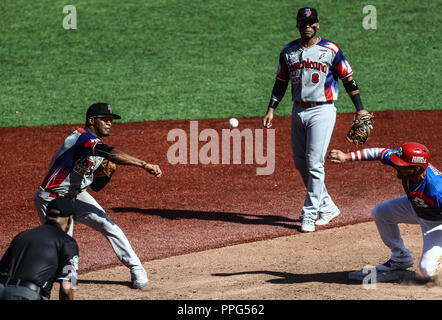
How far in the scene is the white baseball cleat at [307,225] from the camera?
764 cm

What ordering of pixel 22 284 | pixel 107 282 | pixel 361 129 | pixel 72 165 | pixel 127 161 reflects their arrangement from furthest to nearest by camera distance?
pixel 361 129 → pixel 107 282 → pixel 72 165 → pixel 127 161 → pixel 22 284

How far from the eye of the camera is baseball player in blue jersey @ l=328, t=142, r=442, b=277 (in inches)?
222

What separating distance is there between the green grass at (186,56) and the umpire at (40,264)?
28.2ft

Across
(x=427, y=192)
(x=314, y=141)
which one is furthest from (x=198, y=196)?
(x=427, y=192)

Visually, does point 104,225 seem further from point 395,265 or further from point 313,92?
point 313,92

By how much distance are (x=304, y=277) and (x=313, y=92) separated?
2.32 meters

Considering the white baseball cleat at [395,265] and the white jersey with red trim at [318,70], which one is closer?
the white baseball cleat at [395,265]

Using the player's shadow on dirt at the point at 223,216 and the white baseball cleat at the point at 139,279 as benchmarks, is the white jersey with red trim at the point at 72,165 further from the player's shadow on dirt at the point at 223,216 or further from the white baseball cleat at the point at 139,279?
the player's shadow on dirt at the point at 223,216

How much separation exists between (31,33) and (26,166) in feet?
25.1

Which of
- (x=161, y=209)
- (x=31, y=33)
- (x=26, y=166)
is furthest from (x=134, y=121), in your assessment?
(x=31, y=33)

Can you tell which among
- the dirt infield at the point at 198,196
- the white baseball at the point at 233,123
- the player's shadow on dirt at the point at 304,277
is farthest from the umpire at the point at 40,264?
the white baseball at the point at 233,123

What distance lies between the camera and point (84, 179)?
6062 millimetres

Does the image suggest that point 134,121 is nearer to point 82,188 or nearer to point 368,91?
point 368,91

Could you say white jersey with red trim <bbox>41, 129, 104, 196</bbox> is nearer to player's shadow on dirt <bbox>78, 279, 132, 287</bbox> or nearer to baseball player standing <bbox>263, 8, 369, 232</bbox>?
player's shadow on dirt <bbox>78, 279, 132, 287</bbox>
